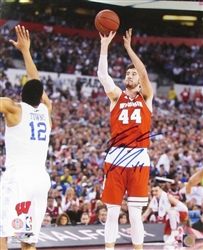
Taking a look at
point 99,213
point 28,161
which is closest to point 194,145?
point 99,213

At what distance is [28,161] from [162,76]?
14417mm

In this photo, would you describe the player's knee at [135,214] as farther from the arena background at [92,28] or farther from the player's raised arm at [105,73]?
the arena background at [92,28]

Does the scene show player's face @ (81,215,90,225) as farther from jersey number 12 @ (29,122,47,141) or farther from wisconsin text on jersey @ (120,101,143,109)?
jersey number 12 @ (29,122,47,141)

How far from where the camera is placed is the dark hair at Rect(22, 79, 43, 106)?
5.87 m

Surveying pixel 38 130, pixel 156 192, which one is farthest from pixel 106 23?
pixel 156 192

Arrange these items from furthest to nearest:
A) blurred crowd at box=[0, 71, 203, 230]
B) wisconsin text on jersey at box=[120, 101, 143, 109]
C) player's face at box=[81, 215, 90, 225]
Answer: blurred crowd at box=[0, 71, 203, 230] → player's face at box=[81, 215, 90, 225] → wisconsin text on jersey at box=[120, 101, 143, 109]

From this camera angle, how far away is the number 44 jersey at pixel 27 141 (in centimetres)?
577

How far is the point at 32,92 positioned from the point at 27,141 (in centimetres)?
46

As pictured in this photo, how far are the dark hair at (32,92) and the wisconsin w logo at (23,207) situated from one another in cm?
91

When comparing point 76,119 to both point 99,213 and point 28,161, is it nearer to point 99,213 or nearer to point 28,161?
point 99,213

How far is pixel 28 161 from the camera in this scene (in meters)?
5.81

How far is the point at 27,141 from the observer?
581 centimetres
